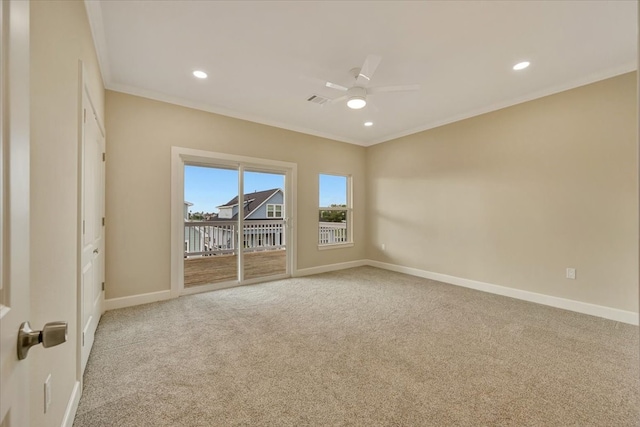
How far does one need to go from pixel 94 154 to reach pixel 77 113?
95 centimetres

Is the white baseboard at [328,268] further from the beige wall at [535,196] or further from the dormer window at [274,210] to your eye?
the dormer window at [274,210]

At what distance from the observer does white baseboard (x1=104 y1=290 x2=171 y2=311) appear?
126 inches

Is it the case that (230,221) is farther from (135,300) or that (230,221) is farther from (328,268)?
(328,268)

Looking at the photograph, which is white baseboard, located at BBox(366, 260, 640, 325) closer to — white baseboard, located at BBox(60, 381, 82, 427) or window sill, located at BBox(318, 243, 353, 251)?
window sill, located at BBox(318, 243, 353, 251)

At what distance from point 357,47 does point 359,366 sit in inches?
109

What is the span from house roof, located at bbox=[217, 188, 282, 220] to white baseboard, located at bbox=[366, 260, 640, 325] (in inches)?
113

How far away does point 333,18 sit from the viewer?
2205 millimetres

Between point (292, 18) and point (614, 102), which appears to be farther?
point (614, 102)

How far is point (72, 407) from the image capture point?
5.13 ft

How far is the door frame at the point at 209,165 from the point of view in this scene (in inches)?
145

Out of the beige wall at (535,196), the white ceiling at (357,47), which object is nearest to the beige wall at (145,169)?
the white ceiling at (357,47)

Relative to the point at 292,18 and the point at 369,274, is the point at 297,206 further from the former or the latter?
the point at 292,18

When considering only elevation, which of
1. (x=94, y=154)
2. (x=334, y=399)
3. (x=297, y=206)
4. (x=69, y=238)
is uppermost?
(x=94, y=154)

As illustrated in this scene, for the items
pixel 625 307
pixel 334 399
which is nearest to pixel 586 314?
pixel 625 307
